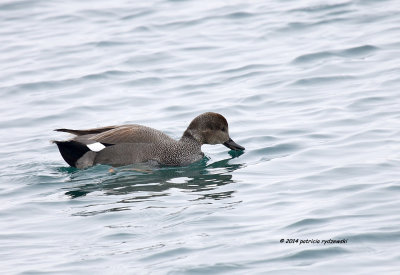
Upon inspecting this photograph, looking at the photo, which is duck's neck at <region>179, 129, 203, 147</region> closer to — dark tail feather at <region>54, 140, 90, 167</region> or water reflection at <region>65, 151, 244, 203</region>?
water reflection at <region>65, 151, 244, 203</region>

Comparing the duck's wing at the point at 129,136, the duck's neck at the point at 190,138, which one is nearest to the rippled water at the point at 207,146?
the duck's neck at the point at 190,138

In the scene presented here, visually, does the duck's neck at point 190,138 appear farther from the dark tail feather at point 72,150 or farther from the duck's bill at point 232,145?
the dark tail feather at point 72,150

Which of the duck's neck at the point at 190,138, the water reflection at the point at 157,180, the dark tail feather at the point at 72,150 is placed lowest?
the water reflection at the point at 157,180

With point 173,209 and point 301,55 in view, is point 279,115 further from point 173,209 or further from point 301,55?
point 173,209

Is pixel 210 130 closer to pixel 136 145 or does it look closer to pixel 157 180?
pixel 136 145

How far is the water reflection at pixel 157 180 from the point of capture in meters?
8.80

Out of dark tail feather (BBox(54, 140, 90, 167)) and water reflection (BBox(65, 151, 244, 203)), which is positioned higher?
dark tail feather (BBox(54, 140, 90, 167))

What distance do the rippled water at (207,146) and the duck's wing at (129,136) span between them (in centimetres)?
41

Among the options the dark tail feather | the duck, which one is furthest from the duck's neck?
the dark tail feather

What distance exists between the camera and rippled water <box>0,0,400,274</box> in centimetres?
696

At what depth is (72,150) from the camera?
386 inches

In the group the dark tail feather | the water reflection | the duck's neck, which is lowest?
the water reflection

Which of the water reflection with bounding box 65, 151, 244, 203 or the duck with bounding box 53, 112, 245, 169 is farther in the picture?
the duck with bounding box 53, 112, 245, 169

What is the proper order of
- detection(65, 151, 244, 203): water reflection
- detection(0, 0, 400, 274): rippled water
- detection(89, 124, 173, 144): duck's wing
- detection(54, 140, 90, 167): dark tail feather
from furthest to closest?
detection(89, 124, 173, 144): duck's wing < detection(54, 140, 90, 167): dark tail feather < detection(65, 151, 244, 203): water reflection < detection(0, 0, 400, 274): rippled water
